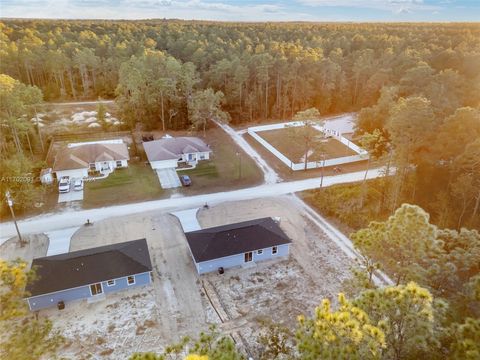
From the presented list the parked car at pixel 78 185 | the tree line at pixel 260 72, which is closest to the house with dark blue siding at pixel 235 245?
the parked car at pixel 78 185

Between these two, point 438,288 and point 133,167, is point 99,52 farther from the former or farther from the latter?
point 438,288

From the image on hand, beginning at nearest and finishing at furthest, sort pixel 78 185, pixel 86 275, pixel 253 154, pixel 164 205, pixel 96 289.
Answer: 1. pixel 86 275
2. pixel 96 289
3. pixel 164 205
4. pixel 78 185
5. pixel 253 154

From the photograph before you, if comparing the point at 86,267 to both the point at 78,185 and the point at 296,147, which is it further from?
the point at 296,147

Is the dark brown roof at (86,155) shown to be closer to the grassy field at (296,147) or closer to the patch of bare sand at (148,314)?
the patch of bare sand at (148,314)

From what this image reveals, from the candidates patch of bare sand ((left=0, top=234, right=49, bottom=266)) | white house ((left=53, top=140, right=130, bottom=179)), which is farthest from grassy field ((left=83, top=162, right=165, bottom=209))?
patch of bare sand ((left=0, top=234, right=49, bottom=266))

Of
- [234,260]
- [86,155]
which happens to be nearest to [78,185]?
[86,155]

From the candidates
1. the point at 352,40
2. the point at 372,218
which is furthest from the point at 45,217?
the point at 352,40
